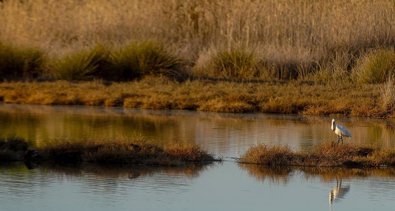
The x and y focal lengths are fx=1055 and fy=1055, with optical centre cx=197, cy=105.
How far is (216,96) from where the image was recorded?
22.9m

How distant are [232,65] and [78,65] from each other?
391cm

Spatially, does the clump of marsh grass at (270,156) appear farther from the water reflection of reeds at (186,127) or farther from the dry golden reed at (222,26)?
the dry golden reed at (222,26)

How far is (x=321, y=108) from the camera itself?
71.9ft

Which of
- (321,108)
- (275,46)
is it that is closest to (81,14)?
(275,46)

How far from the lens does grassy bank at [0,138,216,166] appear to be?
46.7 feet

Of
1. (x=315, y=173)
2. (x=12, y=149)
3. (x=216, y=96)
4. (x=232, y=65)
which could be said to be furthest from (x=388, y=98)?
(x=12, y=149)

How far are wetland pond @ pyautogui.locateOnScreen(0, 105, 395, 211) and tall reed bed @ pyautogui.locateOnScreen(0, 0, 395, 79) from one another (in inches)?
328

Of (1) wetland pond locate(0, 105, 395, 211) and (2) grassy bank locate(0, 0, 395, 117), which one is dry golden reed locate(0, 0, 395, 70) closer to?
(2) grassy bank locate(0, 0, 395, 117)

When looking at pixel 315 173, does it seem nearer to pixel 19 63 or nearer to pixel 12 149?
pixel 12 149

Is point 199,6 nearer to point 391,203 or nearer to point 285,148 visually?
point 285,148

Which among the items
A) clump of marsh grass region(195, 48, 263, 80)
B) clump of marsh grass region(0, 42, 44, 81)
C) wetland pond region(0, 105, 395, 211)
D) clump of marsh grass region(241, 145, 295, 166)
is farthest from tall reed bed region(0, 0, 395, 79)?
clump of marsh grass region(241, 145, 295, 166)

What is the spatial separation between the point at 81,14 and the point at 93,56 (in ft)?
12.8

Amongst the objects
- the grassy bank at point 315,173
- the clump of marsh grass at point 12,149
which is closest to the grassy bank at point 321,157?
the grassy bank at point 315,173

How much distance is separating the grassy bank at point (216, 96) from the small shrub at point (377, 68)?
81 centimetres
